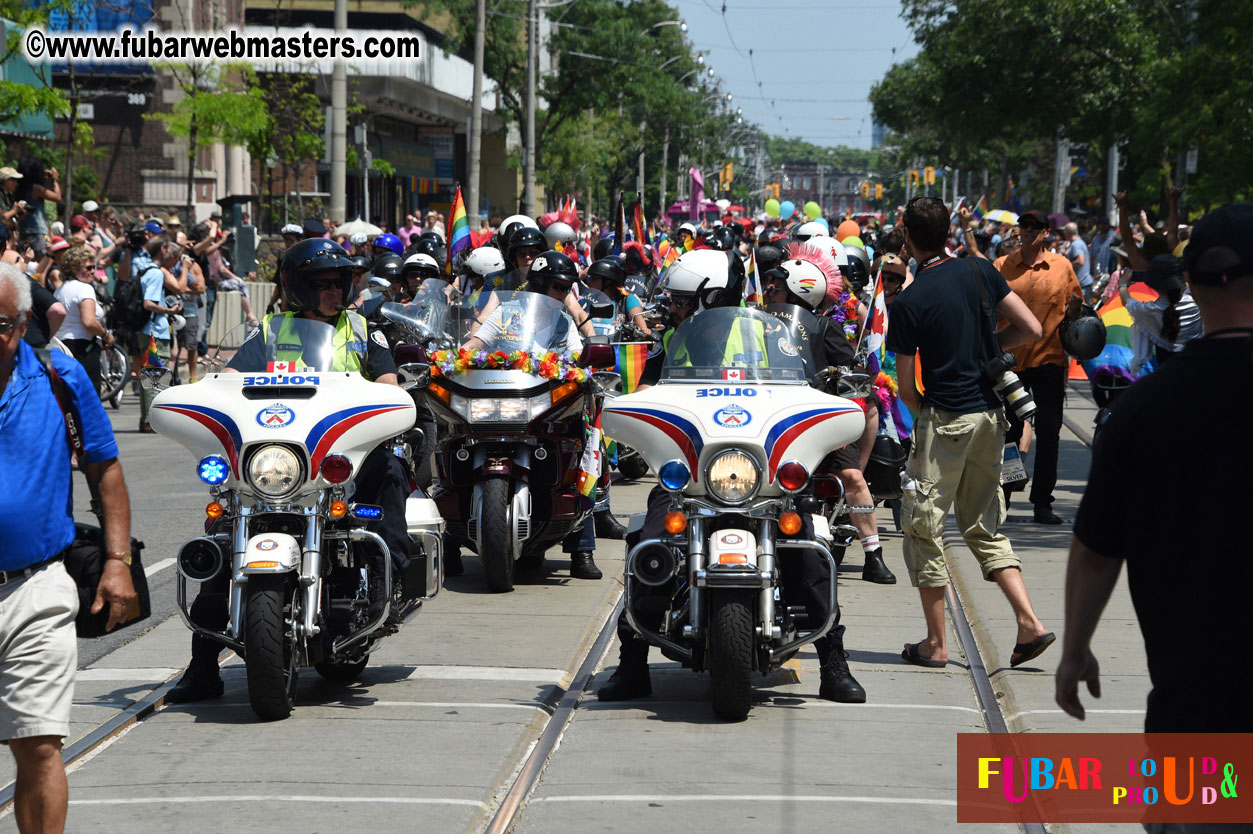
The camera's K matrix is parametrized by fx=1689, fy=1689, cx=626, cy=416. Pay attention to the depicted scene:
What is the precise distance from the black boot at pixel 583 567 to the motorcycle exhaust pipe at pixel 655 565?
3088 millimetres

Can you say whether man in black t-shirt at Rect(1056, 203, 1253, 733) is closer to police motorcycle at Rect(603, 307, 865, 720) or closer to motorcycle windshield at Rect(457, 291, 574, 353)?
police motorcycle at Rect(603, 307, 865, 720)

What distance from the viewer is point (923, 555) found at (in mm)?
7133

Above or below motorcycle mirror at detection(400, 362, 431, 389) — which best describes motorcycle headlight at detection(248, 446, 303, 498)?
below

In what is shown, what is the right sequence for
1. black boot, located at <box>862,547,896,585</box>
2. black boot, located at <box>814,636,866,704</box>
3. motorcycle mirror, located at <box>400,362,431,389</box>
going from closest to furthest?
black boot, located at <box>814,636,866,704</box> < motorcycle mirror, located at <box>400,362,431,389</box> < black boot, located at <box>862,547,896,585</box>

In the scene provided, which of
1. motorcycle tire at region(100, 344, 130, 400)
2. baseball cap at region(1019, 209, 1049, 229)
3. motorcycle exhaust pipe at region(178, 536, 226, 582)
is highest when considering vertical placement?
baseball cap at region(1019, 209, 1049, 229)

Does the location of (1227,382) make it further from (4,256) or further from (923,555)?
(4,256)

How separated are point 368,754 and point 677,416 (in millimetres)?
1697

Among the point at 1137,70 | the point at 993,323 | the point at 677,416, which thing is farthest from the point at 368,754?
the point at 1137,70

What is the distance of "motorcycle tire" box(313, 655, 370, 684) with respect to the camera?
22.6 feet

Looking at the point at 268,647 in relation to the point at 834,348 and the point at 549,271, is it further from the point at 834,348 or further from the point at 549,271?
the point at 549,271

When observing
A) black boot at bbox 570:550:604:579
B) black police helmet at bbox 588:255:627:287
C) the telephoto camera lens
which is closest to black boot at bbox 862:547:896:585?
black boot at bbox 570:550:604:579

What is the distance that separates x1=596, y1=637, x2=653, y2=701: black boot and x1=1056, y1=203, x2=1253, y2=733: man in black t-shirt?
3.48 m

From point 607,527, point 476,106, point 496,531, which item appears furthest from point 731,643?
point 476,106

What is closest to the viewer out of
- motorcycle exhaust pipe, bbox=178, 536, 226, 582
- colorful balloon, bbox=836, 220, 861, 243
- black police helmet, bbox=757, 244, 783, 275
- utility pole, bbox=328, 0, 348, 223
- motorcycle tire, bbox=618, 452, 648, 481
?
motorcycle exhaust pipe, bbox=178, 536, 226, 582
